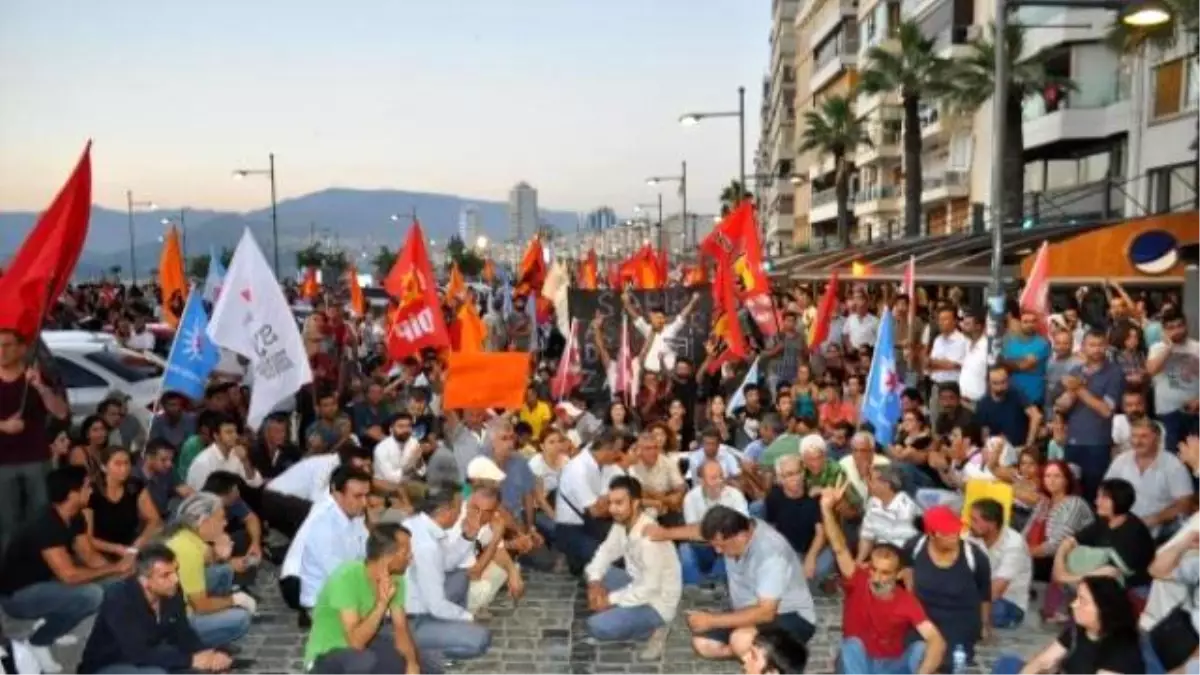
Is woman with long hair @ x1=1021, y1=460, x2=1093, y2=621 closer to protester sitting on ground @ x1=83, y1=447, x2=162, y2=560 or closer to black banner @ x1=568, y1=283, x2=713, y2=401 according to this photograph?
protester sitting on ground @ x1=83, y1=447, x2=162, y2=560

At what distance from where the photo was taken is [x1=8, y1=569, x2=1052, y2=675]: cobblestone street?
780cm

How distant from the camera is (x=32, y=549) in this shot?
7547 mm

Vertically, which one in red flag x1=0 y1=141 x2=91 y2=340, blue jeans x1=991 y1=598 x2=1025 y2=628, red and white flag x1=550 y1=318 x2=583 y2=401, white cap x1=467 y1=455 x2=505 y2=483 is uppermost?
red flag x1=0 y1=141 x2=91 y2=340

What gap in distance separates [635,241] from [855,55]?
99869 millimetres

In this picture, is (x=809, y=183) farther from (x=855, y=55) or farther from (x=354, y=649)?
(x=354, y=649)

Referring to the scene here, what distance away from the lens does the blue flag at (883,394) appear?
10625 millimetres

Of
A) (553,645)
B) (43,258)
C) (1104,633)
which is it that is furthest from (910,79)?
(1104,633)

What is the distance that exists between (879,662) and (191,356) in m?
6.94

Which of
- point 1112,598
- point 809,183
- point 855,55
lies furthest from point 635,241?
point 1112,598

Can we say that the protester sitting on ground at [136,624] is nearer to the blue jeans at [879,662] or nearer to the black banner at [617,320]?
the blue jeans at [879,662]

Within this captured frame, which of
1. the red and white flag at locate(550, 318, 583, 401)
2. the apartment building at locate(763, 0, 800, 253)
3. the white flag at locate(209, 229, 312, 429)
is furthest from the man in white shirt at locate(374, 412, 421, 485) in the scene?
the apartment building at locate(763, 0, 800, 253)

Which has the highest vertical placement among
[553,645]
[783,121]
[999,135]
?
[783,121]

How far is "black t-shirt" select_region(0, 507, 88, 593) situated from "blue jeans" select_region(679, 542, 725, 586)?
4672 millimetres

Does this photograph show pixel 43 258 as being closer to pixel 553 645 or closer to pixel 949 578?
pixel 553 645
